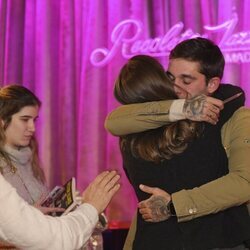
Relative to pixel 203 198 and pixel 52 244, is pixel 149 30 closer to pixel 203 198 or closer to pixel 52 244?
pixel 203 198

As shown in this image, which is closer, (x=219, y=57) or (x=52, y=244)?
(x=52, y=244)

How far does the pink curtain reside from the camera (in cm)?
290

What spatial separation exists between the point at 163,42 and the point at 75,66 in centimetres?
55

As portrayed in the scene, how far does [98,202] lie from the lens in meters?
1.37

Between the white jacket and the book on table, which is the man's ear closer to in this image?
the book on table

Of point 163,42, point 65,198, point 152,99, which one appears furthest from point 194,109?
point 163,42

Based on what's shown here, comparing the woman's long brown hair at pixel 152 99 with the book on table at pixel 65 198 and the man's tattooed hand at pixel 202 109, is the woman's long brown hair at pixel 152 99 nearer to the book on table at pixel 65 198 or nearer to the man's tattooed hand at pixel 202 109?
the man's tattooed hand at pixel 202 109

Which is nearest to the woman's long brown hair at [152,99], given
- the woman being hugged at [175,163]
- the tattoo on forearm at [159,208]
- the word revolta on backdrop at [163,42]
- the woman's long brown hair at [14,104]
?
the woman being hugged at [175,163]

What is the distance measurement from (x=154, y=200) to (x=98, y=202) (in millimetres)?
175

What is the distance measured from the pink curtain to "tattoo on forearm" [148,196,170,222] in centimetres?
144

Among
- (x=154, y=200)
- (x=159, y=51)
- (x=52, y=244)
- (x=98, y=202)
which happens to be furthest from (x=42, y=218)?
(x=159, y=51)

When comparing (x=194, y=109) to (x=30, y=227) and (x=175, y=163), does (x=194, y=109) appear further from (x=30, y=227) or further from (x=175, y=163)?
(x=30, y=227)

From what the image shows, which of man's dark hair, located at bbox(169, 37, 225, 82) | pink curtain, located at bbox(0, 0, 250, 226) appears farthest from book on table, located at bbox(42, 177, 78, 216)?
pink curtain, located at bbox(0, 0, 250, 226)

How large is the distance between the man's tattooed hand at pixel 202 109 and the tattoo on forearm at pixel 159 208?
25cm
